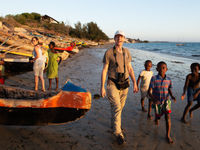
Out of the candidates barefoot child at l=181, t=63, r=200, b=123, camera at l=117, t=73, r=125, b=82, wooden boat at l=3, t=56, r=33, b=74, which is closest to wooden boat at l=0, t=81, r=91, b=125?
camera at l=117, t=73, r=125, b=82

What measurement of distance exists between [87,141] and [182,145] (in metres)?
1.93

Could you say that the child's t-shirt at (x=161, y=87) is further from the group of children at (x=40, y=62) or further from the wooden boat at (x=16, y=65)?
the wooden boat at (x=16, y=65)

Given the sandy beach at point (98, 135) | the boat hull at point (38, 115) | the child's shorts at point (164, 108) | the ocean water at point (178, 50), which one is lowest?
the sandy beach at point (98, 135)

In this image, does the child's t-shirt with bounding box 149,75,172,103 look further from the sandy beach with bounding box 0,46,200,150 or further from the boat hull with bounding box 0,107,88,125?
the boat hull with bounding box 0,107,88,125

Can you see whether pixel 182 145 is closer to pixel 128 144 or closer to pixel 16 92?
pixel 128 144

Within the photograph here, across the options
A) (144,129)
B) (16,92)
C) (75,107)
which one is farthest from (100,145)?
(16,92)

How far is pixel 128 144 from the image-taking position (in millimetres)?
2926

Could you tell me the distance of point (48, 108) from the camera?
3.15m

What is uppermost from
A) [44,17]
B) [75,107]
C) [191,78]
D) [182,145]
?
[44,17]

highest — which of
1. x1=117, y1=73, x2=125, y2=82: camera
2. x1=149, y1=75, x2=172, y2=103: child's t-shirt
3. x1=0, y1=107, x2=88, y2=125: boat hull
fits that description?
x1=117, y1=73, x2=125, y2=82: camera

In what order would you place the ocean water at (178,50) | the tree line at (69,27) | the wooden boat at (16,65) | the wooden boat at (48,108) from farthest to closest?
1. the tree line at (69,27)
2. the ocean water at (178,50)
3. the wooden boat at (16,65)
4. the wooden boat at (48,108)

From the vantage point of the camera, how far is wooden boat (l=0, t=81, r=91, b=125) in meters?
3.10

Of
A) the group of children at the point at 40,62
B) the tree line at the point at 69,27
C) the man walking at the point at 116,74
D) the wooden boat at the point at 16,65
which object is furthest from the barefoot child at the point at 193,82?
the tree line at the point at 69,27

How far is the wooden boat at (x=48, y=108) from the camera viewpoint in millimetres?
3102
